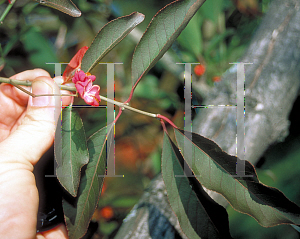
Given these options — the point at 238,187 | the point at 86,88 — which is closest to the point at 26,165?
the point at 86,88

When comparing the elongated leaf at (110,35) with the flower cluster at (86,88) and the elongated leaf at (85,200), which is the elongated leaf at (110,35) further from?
the elongated leaf at (85,200)

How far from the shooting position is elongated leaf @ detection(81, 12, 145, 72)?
0.57 metres

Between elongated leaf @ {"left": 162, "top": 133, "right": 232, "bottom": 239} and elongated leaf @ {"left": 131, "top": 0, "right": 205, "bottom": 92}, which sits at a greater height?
elongated leaf @ {"left": 131, "top": 0, "right": 205, "bottom": 92}

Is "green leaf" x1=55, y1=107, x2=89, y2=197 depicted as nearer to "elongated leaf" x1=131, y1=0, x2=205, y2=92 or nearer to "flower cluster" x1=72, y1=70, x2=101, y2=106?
"flower cluster" x1=72, y1=70, x2=101, y2=106

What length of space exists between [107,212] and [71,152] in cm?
76

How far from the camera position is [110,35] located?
59cm

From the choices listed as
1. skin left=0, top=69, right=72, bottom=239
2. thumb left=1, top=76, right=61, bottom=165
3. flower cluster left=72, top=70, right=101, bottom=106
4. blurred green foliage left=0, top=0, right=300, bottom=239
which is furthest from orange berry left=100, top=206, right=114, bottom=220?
flower cluster left=72, top=70, right=101, bottom=106

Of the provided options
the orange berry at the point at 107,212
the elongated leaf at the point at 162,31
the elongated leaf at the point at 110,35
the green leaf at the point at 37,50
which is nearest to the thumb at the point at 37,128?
the elongated leaf at the point at 110,35

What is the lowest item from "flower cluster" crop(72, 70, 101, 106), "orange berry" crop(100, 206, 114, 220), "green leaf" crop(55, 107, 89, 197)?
"orange berry" crop(100, 206, 114, 220)

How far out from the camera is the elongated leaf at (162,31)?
0.53m

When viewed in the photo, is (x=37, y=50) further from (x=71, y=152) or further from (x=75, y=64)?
(x=71, y=152)

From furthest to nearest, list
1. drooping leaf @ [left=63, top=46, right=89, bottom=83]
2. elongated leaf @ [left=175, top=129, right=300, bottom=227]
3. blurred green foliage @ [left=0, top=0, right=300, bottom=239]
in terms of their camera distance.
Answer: blurred green foliage @ [left=0, top=0, right=300, bottom=239] < drooping leaf @ [left=63, top=46, right=89, bottom=83] < elongated leaf @ [left=175, top=129, right=300, bottom=227]

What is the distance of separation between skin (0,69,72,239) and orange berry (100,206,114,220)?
40 cm

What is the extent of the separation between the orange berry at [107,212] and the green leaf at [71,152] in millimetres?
742
